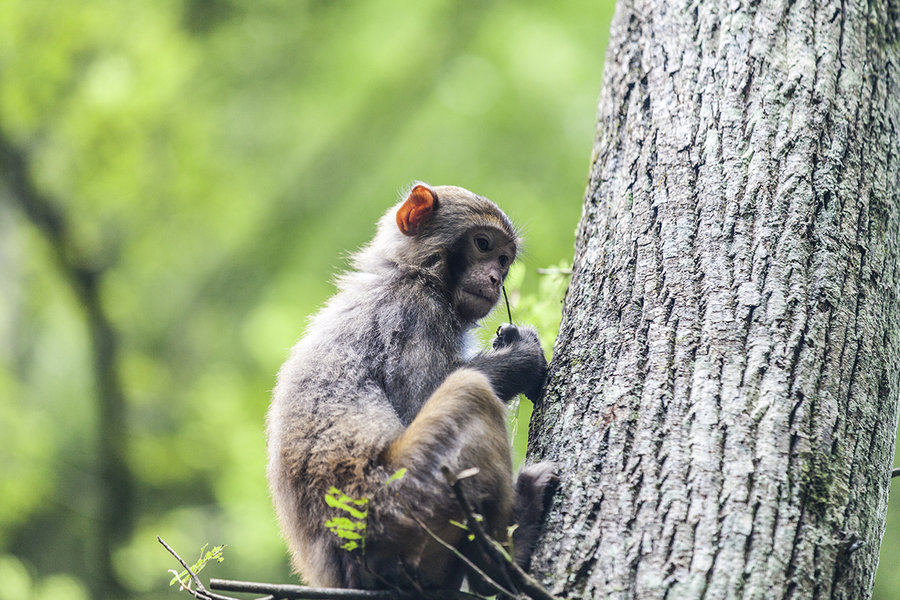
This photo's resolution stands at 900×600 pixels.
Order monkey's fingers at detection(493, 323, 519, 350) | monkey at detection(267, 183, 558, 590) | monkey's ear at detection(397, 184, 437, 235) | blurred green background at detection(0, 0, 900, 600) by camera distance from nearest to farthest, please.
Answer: monkey at detection(267, 183, 558, 590) → monkey's fingers at detection(493, 323, 519, 350) → monkey's ear at detection(397, 184, 437, 235) → blurred green background at detection(0, 0, 900, 600)

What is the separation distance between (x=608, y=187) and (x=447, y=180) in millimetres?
7586

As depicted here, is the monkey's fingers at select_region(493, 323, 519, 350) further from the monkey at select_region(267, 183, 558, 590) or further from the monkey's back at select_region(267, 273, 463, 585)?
the monkey's back at select_region(267, 273, 463, 585)

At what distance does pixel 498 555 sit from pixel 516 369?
1735 millimetres

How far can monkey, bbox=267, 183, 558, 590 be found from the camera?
3576mm

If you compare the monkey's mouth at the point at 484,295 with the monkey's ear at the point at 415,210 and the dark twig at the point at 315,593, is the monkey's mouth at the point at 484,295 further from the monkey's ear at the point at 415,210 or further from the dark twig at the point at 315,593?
the dark twig at the point at 315,593

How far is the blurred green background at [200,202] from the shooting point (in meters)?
9.98

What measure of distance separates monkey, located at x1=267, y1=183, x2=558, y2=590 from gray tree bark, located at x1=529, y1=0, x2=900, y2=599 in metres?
0.37

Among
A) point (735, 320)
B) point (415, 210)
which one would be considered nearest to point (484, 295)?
point (415, 210)

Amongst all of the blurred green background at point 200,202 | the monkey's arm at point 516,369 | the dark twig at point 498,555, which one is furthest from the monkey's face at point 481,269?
the blurred green background at point 200,202

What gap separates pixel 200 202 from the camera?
10.9 m

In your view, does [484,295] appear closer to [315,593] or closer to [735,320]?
[735,320]

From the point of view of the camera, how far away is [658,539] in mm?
2867

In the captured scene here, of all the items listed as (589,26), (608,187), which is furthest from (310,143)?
(608,187)

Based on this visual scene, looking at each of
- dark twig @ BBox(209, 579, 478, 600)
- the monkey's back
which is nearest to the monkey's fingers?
the monkey's back
